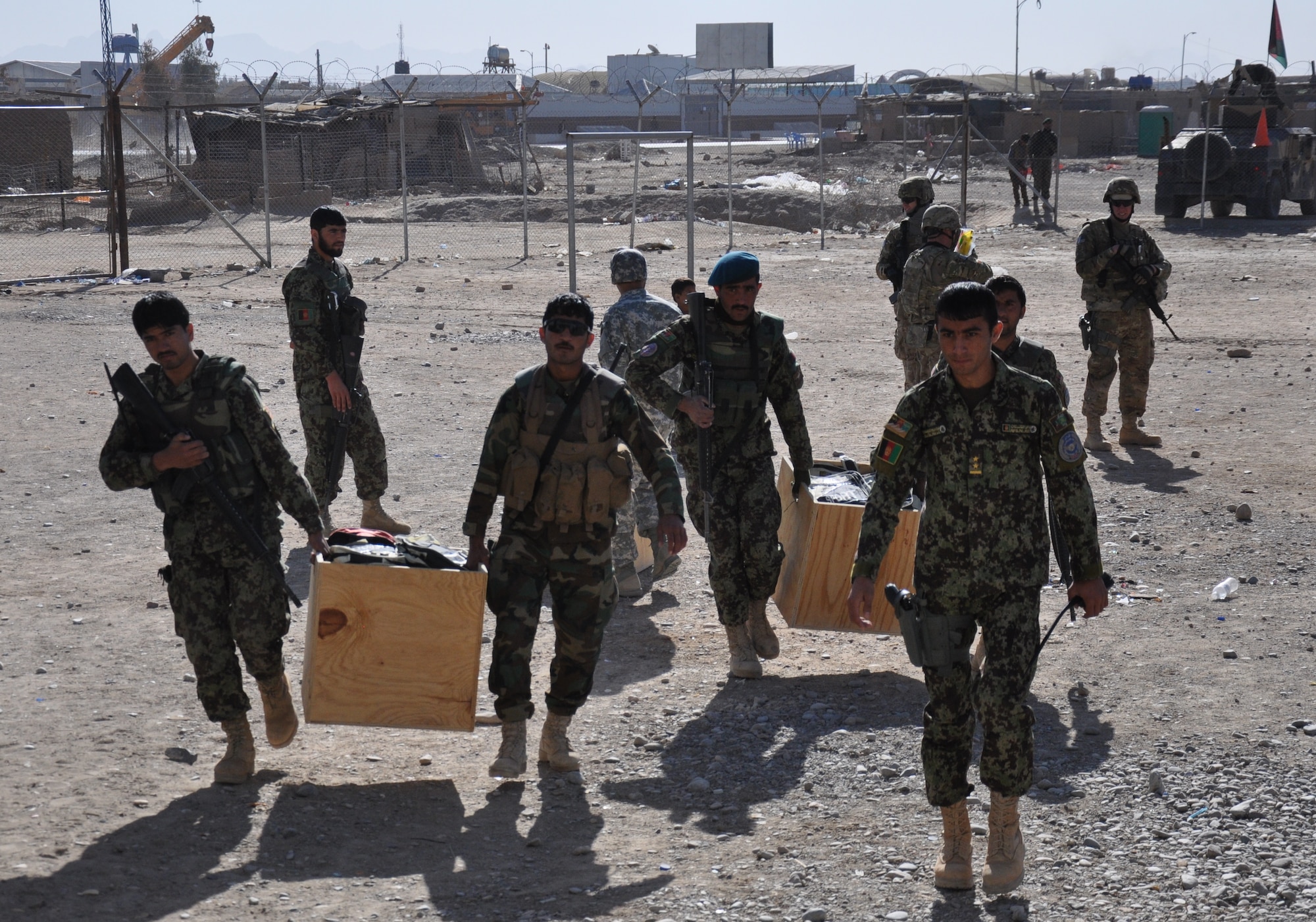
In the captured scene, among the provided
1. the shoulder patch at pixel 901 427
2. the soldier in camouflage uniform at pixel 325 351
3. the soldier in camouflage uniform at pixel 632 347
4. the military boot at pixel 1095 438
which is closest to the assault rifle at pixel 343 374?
the soldier in camouflage uniform at pixel 325 351

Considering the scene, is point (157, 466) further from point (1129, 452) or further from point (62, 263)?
point (62, 263)

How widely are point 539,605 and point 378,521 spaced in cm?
308

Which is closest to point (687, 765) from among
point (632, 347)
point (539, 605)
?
point (539, 605)

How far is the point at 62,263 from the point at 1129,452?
16.6 meters

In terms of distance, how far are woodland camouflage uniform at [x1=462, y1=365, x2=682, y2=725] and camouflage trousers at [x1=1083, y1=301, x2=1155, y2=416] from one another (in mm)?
5220

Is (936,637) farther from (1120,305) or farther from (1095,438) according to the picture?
(1095,438)

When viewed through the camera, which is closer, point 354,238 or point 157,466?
point 157,466

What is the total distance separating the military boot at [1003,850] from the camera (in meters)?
3.63

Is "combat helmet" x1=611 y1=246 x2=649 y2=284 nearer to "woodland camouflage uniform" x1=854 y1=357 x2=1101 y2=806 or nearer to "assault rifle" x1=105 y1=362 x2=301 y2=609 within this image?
"assault rifle" x1=105 y1=362 x2=301 y2=609

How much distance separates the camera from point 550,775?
4.57 metres

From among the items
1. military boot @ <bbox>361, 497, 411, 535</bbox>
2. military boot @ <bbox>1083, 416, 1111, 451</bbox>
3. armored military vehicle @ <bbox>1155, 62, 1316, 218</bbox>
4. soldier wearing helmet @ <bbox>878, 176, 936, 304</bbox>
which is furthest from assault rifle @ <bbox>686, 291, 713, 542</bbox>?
armored military vehicle @ <bbox>1155, 62, 1316, 218</bbox>

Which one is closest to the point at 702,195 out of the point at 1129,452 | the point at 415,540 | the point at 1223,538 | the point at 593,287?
the point at 593,287

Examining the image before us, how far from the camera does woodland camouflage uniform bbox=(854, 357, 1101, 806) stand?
352cm

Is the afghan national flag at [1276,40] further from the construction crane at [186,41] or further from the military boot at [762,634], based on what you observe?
the construction crane at [186,41]
